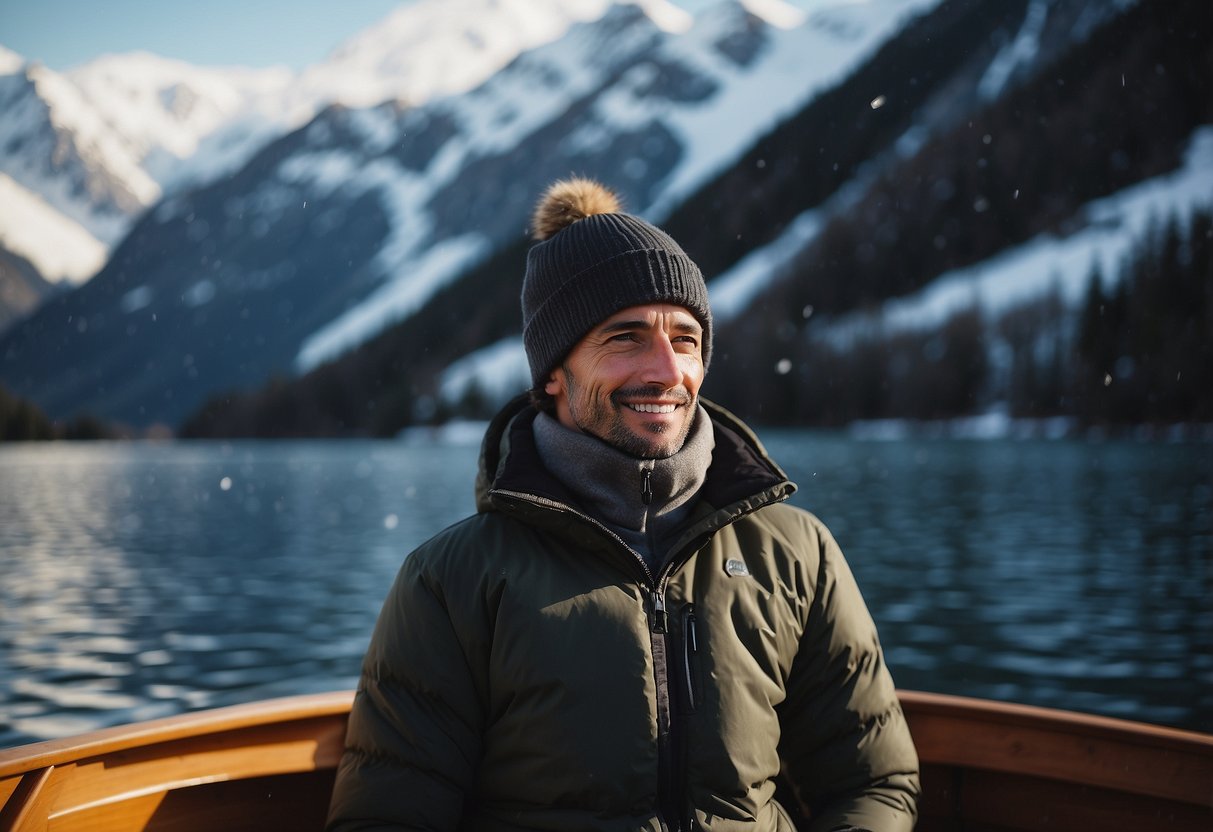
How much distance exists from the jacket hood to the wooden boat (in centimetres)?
114

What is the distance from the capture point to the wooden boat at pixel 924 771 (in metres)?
2.80

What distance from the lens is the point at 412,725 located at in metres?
2.31

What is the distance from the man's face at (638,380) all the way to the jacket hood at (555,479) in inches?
5.9

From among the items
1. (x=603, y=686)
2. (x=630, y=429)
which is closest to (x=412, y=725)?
(x=603, y=686)

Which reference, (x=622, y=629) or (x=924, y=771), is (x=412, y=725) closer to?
(x=622, y=629)

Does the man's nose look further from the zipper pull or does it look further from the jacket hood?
the zipper pull

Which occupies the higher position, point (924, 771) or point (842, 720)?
point (842, 720)

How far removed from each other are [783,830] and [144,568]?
22.8 meters

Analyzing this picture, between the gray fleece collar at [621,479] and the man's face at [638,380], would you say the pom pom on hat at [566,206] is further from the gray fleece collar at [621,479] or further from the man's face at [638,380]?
the gray fleece collar at [621,479]

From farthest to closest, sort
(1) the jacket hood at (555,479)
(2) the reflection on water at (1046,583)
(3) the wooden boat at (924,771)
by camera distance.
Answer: (2) the reflection on water at (1046,583), (3) the wooden boat at (924,771), (1) the jacket hood at (555,479)

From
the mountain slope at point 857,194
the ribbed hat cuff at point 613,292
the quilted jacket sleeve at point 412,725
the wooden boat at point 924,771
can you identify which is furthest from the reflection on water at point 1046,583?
the mountain slope at point 857,194

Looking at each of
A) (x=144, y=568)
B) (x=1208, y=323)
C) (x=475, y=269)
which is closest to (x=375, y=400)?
(x=475, y=269)

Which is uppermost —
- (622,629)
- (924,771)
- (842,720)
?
(622,629)

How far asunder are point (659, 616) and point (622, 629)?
0.34 feet
